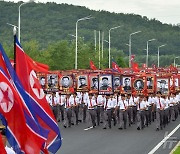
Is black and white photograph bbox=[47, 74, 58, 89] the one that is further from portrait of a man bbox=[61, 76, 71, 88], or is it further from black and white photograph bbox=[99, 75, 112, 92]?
black and white photograph bbox=[99, 75, 112, 92]

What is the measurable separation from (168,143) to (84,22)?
149m

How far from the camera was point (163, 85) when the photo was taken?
36.8 m

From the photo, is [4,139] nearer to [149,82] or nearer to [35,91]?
[35,91]

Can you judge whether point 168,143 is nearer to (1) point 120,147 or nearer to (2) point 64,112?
(1) point 120,147

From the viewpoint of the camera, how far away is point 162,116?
31.6m

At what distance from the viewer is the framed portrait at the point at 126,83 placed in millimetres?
36062

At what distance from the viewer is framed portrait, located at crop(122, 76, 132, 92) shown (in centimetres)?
3606

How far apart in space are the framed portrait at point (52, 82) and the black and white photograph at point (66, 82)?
0.91 ft

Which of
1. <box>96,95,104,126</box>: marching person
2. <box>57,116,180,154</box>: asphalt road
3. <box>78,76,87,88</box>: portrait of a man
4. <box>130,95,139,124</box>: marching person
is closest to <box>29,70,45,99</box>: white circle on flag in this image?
<box>57,116,180,154</box>: asphalt road

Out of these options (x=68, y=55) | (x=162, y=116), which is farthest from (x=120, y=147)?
(x=68, y=55)

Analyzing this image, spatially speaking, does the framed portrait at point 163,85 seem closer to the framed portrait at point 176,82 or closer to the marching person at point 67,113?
the marching person at point 67,113

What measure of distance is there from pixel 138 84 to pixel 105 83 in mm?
1554

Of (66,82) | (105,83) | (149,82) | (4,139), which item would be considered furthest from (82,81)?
(4,139)

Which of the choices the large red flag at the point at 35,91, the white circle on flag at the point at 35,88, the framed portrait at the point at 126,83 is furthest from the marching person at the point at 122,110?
the white circle on flag at the point at 35,88
